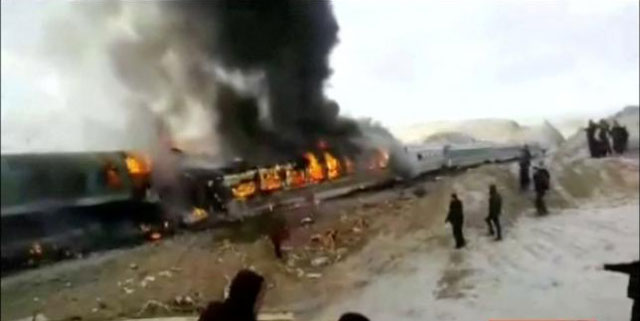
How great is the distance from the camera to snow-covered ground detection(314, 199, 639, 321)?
5.88 feet

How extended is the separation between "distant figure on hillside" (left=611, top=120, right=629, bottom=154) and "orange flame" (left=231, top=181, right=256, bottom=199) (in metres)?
0.69

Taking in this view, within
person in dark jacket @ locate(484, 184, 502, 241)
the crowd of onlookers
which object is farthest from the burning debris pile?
person in dark jacket @ locate(484, 184, 502, 241)

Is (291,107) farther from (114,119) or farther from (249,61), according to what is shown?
(114,119)

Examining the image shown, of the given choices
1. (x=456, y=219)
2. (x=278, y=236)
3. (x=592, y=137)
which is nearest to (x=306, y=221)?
(x=278, y=236)

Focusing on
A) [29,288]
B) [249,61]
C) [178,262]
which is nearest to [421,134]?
[249,61]

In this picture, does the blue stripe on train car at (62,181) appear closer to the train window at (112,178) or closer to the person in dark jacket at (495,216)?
the train window at (112,178)

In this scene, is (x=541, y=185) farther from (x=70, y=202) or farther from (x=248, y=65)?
(x=70, y=202)

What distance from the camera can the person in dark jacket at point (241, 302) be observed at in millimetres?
1854

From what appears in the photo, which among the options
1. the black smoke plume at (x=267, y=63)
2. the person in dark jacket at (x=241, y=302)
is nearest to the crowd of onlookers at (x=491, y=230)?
the person in dark jacket at (x=241, y=302)

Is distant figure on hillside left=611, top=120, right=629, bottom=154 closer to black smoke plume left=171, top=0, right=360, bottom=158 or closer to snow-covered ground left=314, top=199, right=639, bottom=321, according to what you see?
snow-covered ground left=314, top=199, right=639, bottom=321

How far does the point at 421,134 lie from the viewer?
73.4 inches

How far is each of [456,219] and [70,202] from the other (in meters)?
0.75

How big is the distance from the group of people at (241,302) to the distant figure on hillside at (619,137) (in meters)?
0.71

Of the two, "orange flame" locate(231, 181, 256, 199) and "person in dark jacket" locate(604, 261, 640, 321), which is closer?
"person in dark jacket" locate(604, 261, 640, 321)
